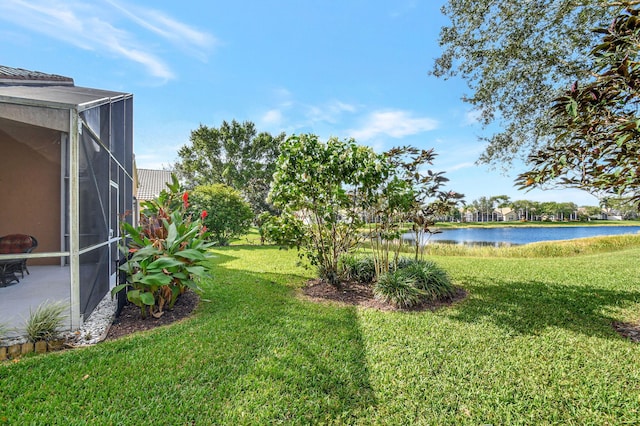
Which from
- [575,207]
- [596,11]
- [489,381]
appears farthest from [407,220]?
[575,207]

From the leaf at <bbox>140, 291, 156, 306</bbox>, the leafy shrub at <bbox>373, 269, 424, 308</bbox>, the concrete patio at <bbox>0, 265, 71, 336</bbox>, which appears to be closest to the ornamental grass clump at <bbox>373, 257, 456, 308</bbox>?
the leafy shrub at <bbox>373, 269, 424, 308</bbox>

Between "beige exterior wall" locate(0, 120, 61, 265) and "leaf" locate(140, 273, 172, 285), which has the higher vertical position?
"beige exterior wall" locate(0, 120, 61, 265)

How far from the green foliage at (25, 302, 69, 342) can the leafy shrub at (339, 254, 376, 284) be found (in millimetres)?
4867

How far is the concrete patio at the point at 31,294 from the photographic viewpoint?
363cm

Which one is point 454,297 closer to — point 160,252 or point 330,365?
point 330,365

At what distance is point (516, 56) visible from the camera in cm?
613

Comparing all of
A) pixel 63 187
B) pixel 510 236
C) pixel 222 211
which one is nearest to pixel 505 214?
pixel 510 236

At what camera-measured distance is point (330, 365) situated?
2.95 m

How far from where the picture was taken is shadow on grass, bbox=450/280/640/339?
4.11 metres

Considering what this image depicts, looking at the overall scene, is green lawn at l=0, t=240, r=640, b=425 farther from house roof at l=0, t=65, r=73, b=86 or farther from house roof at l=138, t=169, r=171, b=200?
house roof at l=138, t=169, r=171, b=200

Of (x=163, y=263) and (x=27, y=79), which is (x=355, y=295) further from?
(x=27, y=79)

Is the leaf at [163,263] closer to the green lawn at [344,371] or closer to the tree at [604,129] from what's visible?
the green lawn at [344,371]

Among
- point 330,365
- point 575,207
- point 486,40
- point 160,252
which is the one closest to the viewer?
point 330,365

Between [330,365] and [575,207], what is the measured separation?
72.3m
